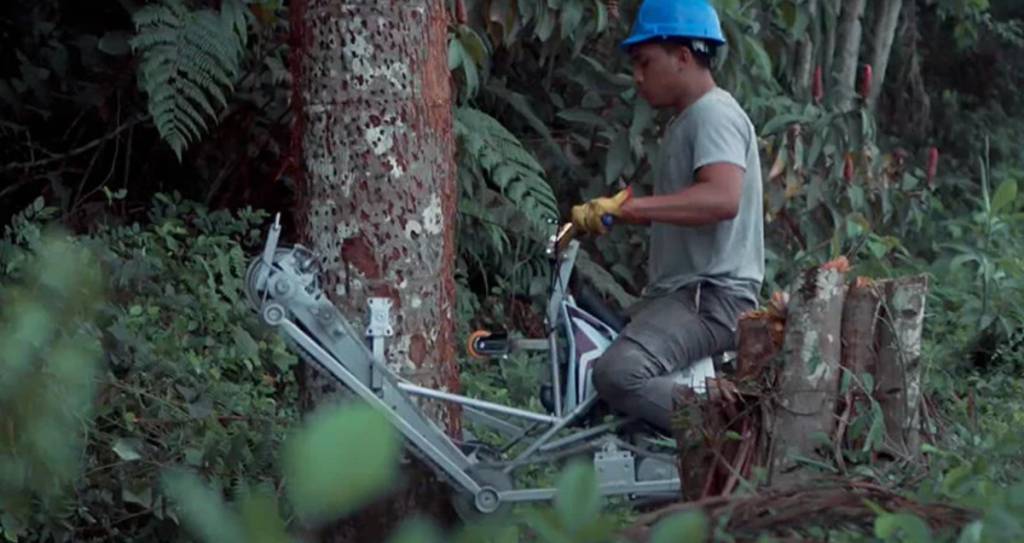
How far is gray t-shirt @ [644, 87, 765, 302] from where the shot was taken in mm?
5582

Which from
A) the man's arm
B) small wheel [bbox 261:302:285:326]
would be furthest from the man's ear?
small wheel [bbox 261:302:285:326]

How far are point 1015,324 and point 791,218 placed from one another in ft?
6.28

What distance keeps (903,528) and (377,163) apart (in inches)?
138

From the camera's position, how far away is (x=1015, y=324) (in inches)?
342

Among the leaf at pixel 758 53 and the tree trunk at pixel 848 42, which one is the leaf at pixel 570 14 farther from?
the tree trunk at pixel 848 42

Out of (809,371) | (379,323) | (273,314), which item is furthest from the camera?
(379,323)

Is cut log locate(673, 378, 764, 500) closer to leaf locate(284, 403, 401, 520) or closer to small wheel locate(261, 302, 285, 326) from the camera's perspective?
small wheel locate(261, 302, 285, 326)

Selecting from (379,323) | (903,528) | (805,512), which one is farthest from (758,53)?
(903,528)

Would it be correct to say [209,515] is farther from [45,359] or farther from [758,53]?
[758,53]

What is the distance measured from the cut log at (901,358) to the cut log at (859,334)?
0.08 feet

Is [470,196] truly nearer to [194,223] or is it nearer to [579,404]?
[194,223]

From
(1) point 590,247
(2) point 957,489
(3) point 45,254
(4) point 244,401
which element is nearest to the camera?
(3) point 45,254

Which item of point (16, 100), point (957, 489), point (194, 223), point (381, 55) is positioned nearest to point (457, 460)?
point (381, 55)

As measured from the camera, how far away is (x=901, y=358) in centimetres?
470
